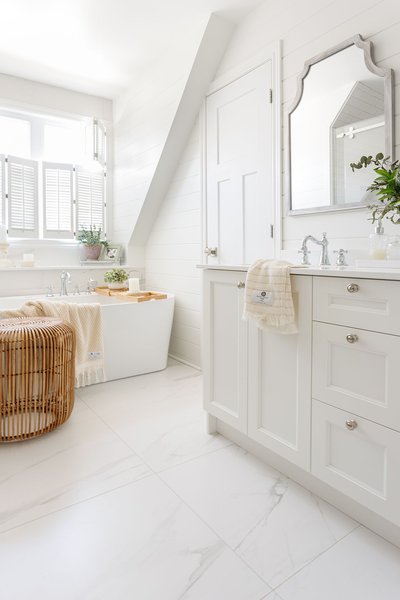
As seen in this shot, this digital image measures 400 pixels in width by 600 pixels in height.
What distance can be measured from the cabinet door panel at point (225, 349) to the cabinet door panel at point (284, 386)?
0.22 ft

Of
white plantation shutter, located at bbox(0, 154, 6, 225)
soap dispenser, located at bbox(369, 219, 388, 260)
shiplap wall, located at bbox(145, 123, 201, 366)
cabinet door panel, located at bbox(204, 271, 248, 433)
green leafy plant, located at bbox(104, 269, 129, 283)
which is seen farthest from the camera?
green leafy plant, located at bbox(104, 269, 129, 283)

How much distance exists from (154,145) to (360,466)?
301cm

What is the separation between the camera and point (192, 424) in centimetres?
224

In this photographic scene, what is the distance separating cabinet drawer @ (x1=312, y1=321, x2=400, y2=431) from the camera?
3.99ft

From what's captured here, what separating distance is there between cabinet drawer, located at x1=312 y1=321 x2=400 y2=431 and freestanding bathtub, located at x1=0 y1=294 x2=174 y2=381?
184cm

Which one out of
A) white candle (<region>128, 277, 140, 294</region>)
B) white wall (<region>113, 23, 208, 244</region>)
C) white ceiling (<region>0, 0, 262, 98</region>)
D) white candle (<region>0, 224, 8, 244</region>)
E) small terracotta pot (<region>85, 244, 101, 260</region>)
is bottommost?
white candle (<region>128, 277, 140, 294</region>)

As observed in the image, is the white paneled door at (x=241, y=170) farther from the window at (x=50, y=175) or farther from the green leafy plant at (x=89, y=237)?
the window at (x=50, y=175)

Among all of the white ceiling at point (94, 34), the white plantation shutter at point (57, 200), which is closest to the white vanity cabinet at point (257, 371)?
the white ceiling at point (94, 34)

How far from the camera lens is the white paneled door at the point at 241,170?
2.55 metres

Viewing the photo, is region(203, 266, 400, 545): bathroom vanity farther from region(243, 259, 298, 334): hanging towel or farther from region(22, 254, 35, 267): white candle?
region(22, 254, 35, 267): white candle

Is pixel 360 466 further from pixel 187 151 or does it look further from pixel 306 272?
pixel 187 151

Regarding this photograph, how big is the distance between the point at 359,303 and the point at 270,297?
13.7 inches

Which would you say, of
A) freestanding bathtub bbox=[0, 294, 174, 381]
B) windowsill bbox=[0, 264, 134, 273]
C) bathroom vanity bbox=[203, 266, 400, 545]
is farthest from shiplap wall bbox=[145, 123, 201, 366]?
bathroom vanity bbox=[203, 266, 400, 545]

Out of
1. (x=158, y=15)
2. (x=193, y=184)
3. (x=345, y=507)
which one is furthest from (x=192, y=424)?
(x=158, y=15)
